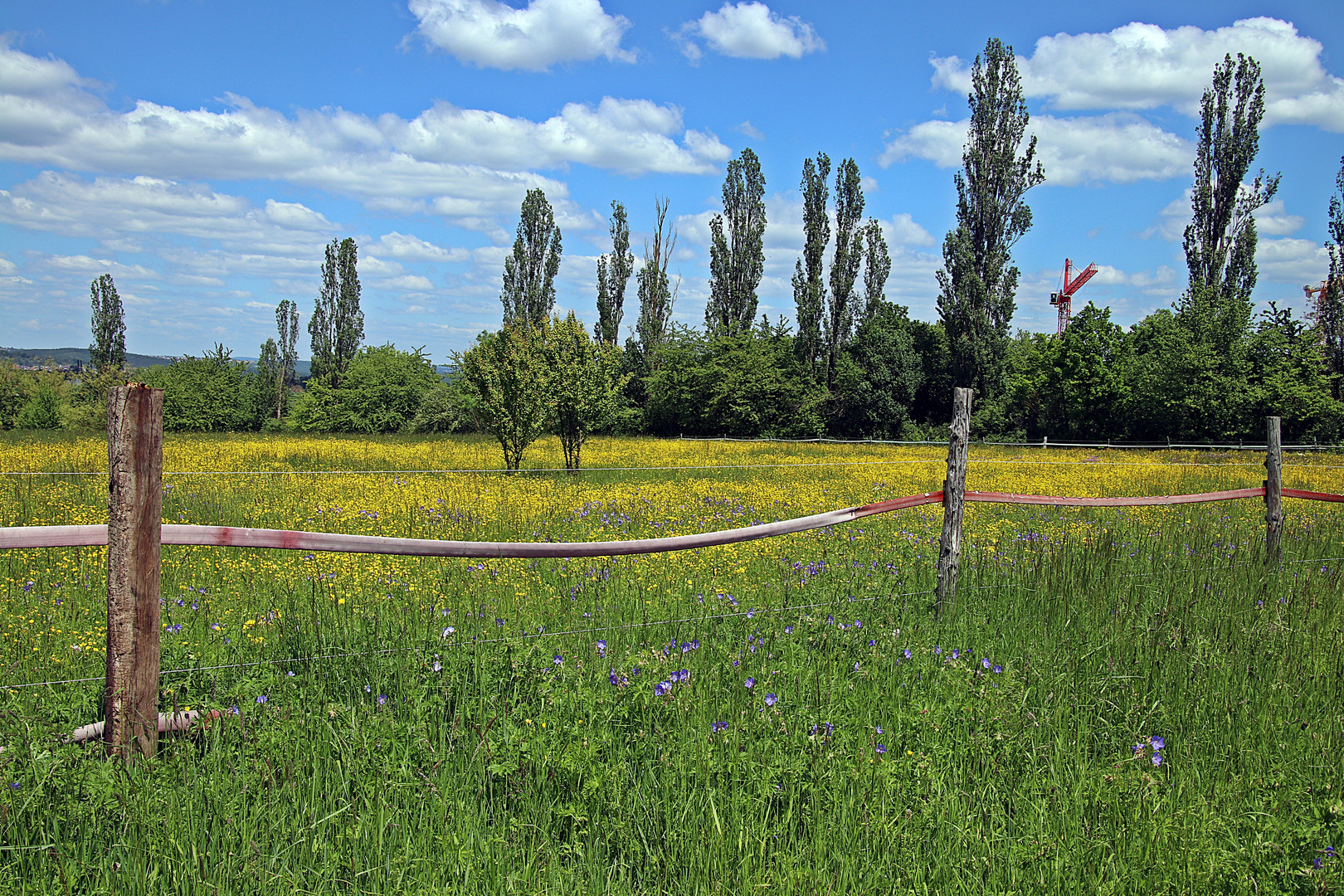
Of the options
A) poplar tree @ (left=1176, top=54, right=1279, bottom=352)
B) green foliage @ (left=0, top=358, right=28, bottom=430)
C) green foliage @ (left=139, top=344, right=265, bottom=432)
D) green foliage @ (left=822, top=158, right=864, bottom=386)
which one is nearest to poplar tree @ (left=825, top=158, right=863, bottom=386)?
green foliage @ (left=822, top=158, right=864, bottom=386)

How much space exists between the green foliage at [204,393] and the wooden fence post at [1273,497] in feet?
149

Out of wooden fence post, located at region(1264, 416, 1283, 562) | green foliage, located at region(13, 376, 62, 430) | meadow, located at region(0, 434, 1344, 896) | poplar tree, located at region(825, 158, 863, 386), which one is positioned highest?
poplar tree, located at region(825, 158, 863, 386)

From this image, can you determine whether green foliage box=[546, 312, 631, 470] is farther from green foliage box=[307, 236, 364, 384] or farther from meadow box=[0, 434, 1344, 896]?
green foliage box=[307, 236, 364, 384]

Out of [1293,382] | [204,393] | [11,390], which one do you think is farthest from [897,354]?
[11,390]

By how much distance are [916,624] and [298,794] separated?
11.0 feet

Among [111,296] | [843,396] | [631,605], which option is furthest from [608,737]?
[111,296]

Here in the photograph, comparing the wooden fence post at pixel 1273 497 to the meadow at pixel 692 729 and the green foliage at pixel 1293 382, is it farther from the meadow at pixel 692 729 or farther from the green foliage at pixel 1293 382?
the green foliage at pixel 1293 382

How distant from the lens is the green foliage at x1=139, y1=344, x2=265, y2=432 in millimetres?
42609

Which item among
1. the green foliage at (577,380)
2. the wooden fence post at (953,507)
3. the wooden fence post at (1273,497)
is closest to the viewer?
the wooden fence post at (953,507)

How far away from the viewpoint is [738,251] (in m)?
43.8

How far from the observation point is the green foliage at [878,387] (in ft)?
134

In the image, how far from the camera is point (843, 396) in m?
41.3

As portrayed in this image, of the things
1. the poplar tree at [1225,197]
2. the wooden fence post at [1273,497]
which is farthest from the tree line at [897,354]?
the wooden fence post at [1273,497]

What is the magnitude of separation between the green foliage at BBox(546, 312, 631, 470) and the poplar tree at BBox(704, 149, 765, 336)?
27350 mm
